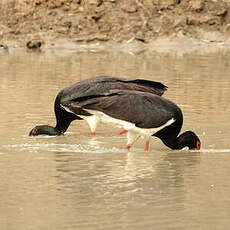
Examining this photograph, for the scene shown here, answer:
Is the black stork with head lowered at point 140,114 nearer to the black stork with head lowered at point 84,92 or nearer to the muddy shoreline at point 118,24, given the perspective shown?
the black stork with head lowered at point 84,92

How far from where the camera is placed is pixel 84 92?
9.87m

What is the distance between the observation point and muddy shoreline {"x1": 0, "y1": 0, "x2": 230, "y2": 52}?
24.7 m

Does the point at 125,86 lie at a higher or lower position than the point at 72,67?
higher

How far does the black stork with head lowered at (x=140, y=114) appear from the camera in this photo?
898 centimetres

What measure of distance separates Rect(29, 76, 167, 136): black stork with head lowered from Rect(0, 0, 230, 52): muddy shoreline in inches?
540

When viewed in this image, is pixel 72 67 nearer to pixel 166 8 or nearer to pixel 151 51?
pixel 151 51

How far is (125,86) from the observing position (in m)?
10.0

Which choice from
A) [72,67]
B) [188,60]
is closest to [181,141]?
[72,67]

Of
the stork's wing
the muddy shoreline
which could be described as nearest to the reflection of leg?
the stork's wing

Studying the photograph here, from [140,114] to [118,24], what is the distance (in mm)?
16826

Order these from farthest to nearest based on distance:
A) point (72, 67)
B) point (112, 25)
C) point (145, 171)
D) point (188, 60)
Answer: point (112, 25), point (188, 60), point (72, 67), point (145, 171)

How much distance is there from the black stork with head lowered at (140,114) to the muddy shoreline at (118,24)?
584 inches

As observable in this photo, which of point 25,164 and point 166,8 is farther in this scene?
point 166,8

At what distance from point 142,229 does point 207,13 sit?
68.7 feet
